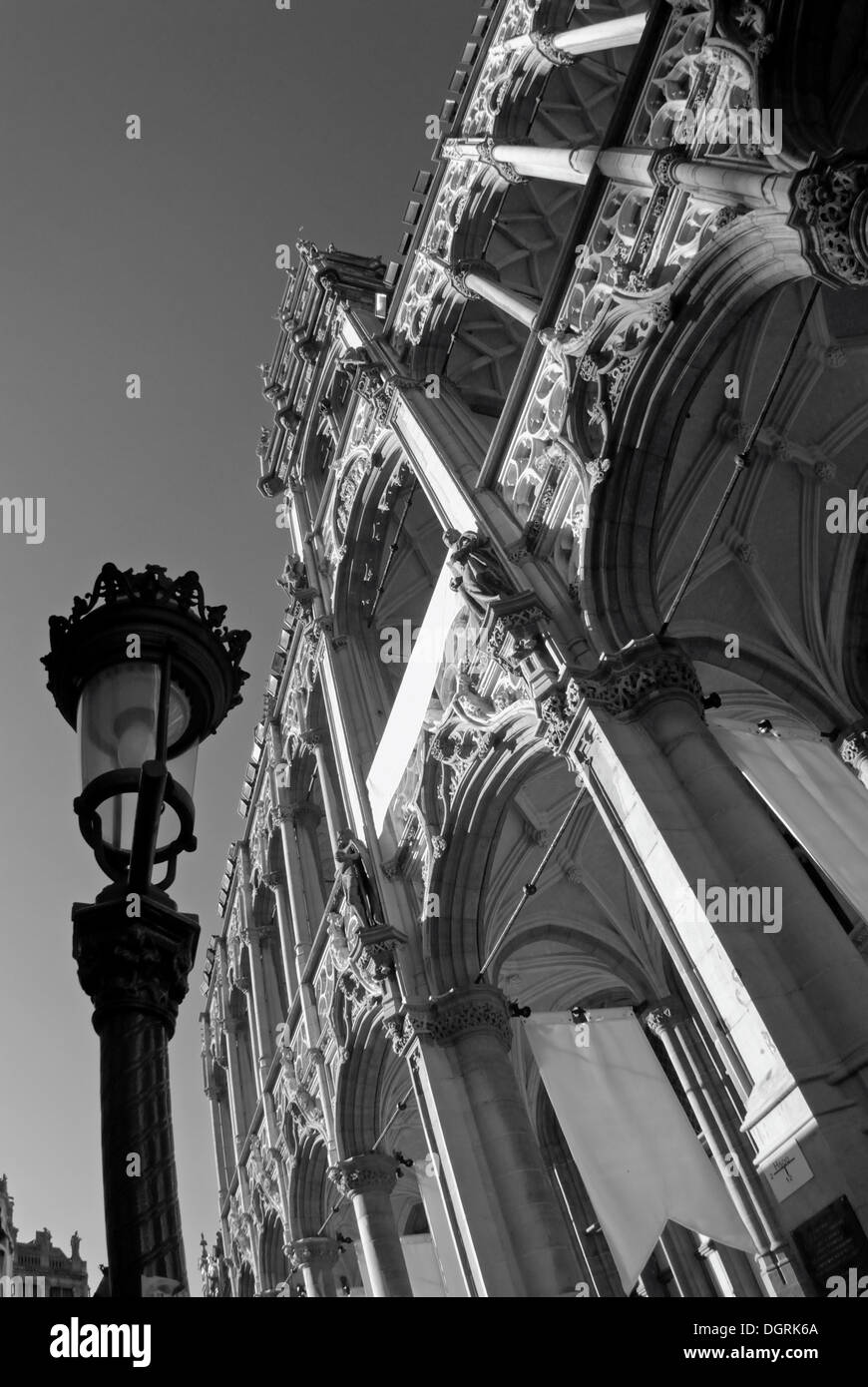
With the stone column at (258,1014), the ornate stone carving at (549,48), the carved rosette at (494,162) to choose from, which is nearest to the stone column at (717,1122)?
the stone column at (258,1014)

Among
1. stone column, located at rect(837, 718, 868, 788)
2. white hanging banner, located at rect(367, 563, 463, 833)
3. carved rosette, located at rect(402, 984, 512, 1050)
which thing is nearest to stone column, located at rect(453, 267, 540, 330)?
white hanging banner, located at rect(367, 563, 463, 833)

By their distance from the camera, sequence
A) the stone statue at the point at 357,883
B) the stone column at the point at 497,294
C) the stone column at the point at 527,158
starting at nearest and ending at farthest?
1. the stone column at the point at 527,158
2. the stone column at the point at 497,294
3. the stone statue at the point at 357,883

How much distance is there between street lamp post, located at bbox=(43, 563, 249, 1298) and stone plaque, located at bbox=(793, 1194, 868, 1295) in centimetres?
438

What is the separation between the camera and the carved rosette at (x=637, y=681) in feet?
27.9

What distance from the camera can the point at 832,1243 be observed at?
565 centimetres

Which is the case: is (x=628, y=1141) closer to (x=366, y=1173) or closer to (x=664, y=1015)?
(x=366, y=1173)

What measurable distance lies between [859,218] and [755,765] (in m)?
4.59

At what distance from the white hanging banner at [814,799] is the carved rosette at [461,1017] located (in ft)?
12.3

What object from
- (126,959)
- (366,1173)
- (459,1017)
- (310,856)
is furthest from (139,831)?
(310,856)

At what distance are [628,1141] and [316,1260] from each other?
8.75 meters

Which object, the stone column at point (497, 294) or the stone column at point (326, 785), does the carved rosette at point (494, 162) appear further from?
the stone column at point (326, 785)

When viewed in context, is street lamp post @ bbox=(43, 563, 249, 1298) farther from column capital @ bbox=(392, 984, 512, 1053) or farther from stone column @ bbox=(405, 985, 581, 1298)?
column capital @ bbox=(392, 984, 512, 1053)
